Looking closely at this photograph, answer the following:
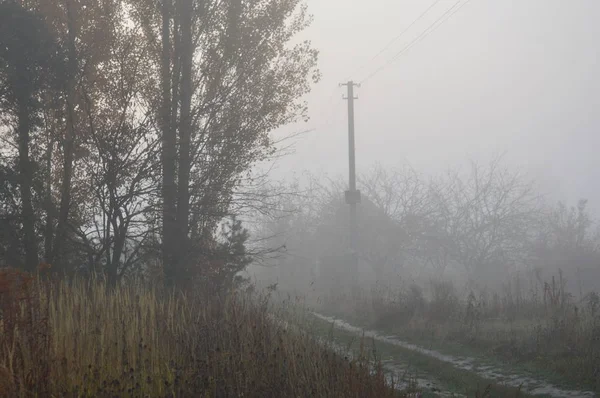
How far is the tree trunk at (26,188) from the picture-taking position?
45.5 ft

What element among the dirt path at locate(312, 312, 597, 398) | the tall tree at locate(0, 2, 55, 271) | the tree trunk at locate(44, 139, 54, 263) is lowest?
the dirt path at locate(312, 312, 597, 398)

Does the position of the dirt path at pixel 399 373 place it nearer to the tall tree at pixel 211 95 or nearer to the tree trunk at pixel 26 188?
the tall tree at pixel 211 95

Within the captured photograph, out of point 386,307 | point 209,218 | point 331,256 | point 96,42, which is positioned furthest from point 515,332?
point 331,256

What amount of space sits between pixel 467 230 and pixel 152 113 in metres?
25.3

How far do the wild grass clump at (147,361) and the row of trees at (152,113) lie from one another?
20.2 ft

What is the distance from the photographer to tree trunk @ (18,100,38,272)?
1388 cm

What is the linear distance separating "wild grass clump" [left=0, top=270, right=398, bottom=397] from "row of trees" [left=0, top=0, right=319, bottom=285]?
20.2 feet

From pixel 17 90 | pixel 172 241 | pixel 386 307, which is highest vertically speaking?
pixel 17 90

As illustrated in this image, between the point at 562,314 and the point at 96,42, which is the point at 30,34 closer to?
the point at 96,42

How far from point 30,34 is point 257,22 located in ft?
17.2

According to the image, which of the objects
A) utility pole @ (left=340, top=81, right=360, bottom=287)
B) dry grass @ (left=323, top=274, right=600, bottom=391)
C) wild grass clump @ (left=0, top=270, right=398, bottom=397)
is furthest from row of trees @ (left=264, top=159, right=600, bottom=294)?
wild grass clump @ (left=0, top=270, right=398, bottom=397)

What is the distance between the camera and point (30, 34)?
14.8 m

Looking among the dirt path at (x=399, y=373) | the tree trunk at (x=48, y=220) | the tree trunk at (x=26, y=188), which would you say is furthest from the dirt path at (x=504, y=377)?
the tree trunk at (x=26, y=188)

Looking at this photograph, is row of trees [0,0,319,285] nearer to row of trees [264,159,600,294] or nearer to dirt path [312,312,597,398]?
dirt path [312,312,597,398]
